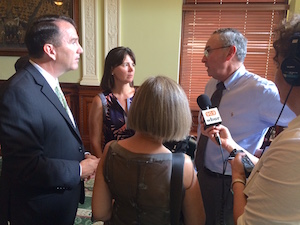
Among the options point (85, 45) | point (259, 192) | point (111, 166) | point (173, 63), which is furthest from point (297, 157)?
point (85, 45)

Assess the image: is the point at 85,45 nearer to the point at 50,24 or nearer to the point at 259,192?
the point at 50,24

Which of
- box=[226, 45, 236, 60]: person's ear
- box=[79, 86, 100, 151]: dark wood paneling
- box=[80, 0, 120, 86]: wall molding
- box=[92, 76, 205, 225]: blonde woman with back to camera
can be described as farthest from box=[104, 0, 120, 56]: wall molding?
box=[92, 76, 205, 225]: blonde woman with back to camera

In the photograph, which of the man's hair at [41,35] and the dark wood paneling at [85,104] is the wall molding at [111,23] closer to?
the dark wood paneling at [85,104]

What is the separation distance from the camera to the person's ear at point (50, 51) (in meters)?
1.21

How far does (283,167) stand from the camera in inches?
24.2

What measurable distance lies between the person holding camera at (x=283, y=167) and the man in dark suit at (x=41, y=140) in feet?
2.72

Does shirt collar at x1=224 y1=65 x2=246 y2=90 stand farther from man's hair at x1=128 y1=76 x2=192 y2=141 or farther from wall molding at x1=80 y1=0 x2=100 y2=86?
wall molding at x1=80 y1=0 x2=100 y2=86

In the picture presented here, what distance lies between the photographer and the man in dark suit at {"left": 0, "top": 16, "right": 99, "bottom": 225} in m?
1.04

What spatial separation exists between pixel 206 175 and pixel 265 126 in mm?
474

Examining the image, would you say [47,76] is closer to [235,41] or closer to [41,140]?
[41,140]

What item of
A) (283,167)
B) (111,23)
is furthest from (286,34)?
(111,23)

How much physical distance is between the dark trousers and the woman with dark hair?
0.61 metres

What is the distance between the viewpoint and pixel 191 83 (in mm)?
3818

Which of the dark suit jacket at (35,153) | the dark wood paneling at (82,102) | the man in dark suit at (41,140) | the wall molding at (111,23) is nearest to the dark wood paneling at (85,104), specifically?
the dark wood paneling at (82,102)
